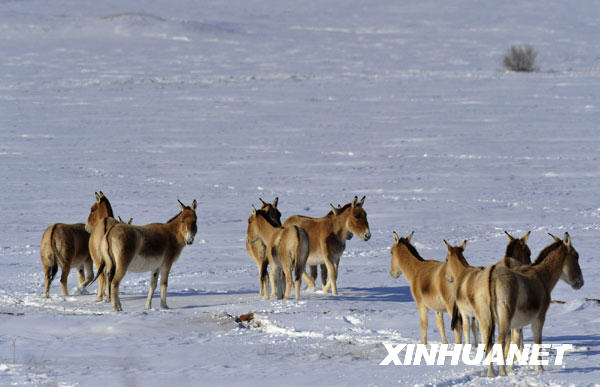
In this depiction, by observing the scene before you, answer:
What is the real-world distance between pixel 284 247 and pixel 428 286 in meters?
3.78

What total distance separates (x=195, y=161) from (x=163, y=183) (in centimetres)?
361

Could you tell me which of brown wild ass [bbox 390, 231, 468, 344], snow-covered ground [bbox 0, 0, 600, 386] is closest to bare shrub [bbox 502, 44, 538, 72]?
snow-covered ground [bbox 0, 0, 600, 386]

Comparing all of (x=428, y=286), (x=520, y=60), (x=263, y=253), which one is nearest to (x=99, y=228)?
(x=263, y=253)

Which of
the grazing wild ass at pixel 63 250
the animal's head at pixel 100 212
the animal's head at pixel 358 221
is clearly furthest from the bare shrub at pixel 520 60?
the grazing wild ass at pixel 63 250

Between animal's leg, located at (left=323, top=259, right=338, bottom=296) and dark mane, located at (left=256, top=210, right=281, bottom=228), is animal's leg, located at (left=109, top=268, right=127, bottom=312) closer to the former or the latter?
dark mane, located at (left=256, top=210, right=281, bottom=228)

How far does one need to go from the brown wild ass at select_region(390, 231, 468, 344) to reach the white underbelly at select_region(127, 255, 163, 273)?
3.47 m

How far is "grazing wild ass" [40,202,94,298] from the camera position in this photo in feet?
45.8

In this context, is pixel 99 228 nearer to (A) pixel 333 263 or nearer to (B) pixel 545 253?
(A) pixel 333 263

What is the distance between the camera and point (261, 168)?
2811 cm

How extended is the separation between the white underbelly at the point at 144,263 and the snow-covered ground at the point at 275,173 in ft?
2.05

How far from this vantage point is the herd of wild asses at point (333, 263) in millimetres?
8531

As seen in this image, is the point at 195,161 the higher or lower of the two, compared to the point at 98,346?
higher

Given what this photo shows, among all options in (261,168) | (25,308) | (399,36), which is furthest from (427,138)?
(399,36)

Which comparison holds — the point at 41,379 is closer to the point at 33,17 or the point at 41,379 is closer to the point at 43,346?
the point at 43,346
